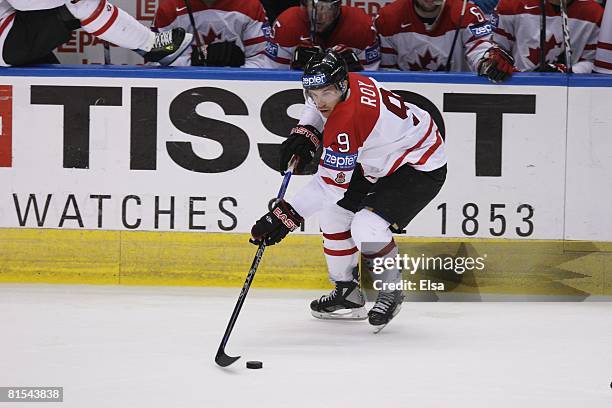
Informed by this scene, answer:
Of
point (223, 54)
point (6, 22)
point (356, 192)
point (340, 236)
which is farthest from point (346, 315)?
point (6, 22)

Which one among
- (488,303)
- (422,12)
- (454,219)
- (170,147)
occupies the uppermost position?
(422,12)

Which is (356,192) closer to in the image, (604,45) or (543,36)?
(543,36)

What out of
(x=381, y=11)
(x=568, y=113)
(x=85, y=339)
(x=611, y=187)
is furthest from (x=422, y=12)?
(x=85, y=339)

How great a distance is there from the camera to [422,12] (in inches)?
213

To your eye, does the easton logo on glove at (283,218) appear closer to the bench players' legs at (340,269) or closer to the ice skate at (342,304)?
the bench players' legs at (340,269)

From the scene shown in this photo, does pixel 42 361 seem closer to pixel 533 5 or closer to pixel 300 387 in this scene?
pixel 300 387

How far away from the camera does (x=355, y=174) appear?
4402 millimetres

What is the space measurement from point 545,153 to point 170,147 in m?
1.77

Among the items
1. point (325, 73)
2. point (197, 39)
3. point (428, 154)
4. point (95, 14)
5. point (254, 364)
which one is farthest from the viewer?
point (197, 39)

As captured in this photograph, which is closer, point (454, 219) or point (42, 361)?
point (42, 361)

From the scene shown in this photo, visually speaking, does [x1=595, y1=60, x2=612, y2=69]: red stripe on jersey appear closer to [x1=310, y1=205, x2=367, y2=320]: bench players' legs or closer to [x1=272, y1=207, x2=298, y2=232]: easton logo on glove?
[x1=310, y1=205, x2=367, y2=320]: bench players' legs

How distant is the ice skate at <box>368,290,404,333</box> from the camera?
160 inches

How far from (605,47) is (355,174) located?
5.18 feet

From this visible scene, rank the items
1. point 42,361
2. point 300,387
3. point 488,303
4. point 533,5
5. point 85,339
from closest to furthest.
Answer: point 300,387 < point 42,361 < point 85,339 < point 488,303 < point 533,5
